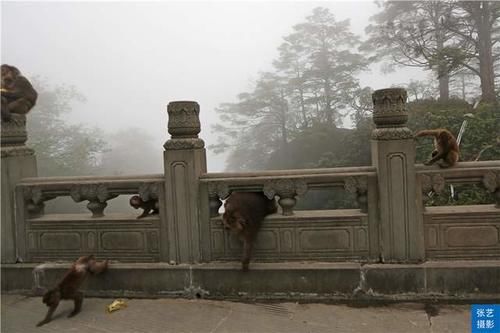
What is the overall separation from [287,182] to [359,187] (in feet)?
2.42

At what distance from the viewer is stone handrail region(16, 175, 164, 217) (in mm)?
4707

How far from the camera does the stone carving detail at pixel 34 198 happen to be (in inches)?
199

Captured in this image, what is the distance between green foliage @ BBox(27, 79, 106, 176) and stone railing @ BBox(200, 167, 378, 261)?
1131 centimetres

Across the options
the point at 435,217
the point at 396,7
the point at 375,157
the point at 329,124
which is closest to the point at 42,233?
the point at 375,157

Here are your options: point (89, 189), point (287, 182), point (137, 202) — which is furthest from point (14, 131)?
point (287, 182)

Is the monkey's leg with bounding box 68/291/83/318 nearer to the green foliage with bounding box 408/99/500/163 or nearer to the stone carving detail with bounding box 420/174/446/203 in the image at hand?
the stone carving detail with bounding box 420/174/446/203

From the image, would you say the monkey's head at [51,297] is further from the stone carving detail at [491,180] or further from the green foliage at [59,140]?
the green foliage at [59,140]

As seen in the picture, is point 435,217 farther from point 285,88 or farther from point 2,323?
point 285,88

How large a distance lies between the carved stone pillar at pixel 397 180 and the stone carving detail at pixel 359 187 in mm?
154

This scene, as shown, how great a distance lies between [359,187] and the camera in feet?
14.1

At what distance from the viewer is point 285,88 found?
10.5m

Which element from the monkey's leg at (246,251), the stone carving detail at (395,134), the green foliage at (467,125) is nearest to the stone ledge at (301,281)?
the monkey's leg at (246,251)

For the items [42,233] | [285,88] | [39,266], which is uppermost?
[285,88]

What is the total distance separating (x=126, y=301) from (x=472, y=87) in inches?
509
